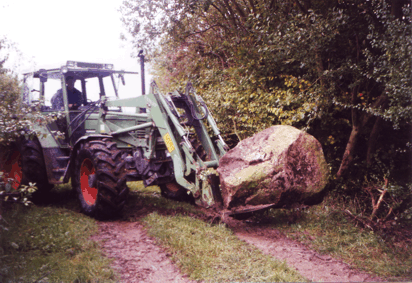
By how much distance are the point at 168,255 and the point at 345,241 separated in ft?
8.36

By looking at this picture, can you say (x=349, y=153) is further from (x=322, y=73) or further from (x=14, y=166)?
(x=14, y=166)

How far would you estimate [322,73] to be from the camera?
18.7ft

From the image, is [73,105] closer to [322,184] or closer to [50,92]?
[50,92]

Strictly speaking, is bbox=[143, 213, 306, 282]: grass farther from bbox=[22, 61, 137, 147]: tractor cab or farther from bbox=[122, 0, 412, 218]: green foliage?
bbox=[22, 61, 137, 147]: tractor cab

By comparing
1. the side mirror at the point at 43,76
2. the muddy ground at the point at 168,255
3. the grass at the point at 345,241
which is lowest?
the grass at the point at 345,241

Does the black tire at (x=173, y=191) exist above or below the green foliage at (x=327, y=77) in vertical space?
below

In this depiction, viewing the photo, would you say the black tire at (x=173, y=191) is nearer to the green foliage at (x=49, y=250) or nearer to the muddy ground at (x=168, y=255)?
the muddy ground at (x=168, y=255)

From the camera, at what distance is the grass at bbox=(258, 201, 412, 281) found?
4.02 metres

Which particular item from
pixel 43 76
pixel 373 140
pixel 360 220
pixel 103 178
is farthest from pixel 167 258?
pixel 373 140

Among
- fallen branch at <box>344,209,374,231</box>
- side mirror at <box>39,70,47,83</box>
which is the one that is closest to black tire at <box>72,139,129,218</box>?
side mirror at <box>39,70,47,83</box>

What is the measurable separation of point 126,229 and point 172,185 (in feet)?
5.93

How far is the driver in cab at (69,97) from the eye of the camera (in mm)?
6160

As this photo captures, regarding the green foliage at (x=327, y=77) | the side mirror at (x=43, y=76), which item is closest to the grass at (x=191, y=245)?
the green foliage at (x=327, y=77)

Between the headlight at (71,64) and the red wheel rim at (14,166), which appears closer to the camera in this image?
the headlight at (71,64)
